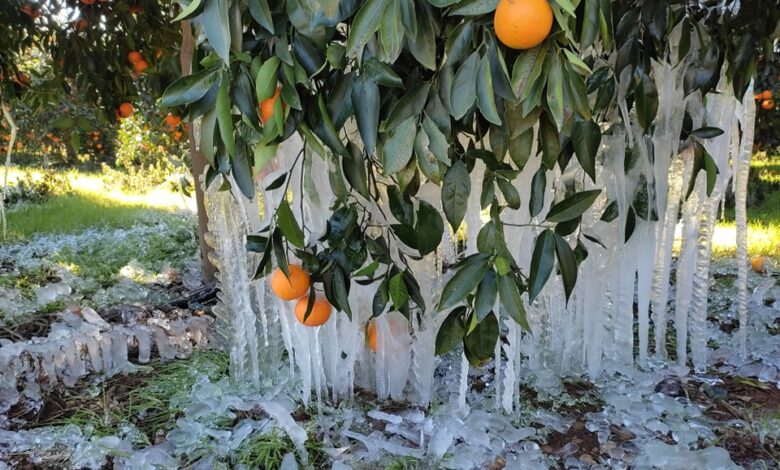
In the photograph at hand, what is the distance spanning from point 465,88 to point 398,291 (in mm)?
383

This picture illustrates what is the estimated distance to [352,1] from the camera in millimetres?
696

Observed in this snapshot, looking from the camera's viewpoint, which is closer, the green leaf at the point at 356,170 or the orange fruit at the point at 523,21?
the orange fruit at the point at 523,21

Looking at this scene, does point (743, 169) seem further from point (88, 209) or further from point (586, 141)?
point (88, 209)

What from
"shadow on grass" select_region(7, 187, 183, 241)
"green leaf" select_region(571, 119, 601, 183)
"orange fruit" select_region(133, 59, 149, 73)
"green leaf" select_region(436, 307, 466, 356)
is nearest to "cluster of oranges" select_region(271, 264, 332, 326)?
"green leaf" select_region(436, 307, 466, 356)

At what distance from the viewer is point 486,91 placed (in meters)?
0.65

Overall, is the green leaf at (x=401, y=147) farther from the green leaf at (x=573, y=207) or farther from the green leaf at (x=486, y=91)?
the green leaf at (x=573, y=207)

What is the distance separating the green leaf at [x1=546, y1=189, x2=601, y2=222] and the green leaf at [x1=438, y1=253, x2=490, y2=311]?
17cm

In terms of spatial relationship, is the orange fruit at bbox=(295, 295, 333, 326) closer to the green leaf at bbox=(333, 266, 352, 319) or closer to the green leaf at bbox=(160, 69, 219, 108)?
the green leaf at bbox=(333, 266, 352, 319)

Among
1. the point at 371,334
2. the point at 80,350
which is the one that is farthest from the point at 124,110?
the point at 371,334

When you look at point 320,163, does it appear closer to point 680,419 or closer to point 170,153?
point 680,419

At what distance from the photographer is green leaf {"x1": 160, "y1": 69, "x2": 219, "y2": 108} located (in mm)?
745

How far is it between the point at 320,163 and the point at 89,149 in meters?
11.0

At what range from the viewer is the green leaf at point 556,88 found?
25.8 inches

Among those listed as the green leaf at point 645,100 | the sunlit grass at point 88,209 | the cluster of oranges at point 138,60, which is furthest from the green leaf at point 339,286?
the sunlit grass at point 88,209
